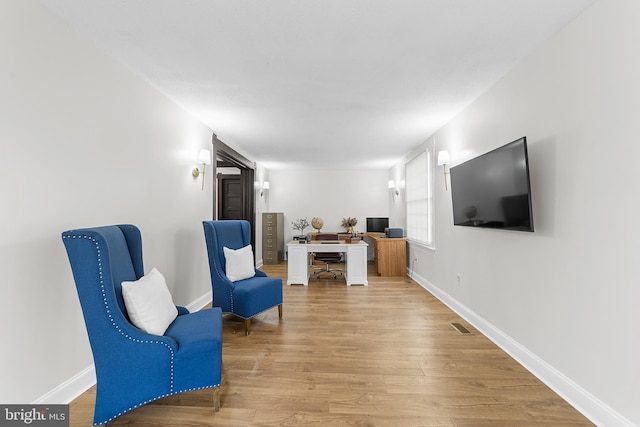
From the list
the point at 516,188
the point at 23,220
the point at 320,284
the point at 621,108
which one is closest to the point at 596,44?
the point at 621,108

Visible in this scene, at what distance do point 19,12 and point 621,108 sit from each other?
3451mm

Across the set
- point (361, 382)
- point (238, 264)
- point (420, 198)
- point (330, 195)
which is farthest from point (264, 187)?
point (361, 382)

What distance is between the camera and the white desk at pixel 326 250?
5.06 meters

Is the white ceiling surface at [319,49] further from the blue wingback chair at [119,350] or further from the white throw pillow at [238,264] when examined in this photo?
the white throw pillow at [238,264]

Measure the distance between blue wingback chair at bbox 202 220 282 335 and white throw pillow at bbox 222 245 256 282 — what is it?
0.18ft

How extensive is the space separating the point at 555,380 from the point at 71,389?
11.0 ft

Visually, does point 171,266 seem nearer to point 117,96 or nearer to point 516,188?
point 117,96

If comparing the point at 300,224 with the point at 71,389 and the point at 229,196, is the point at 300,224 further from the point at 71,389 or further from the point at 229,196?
the point at 71,389

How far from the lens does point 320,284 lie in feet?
16.9

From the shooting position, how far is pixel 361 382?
6.94ft

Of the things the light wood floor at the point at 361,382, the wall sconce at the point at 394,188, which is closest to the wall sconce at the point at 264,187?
the wall sconce at the point at 394,188

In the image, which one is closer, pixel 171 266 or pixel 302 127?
pixel 171 266

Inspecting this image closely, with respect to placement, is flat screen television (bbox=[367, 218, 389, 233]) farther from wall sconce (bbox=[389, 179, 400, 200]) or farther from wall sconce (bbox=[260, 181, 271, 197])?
wall sconce (bbox=[260, 181, 271, 197])

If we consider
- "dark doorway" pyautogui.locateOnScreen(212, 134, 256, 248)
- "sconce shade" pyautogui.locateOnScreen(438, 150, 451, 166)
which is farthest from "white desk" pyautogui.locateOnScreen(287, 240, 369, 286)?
"sconce shade" pyautogui.locateOnScreen(438, 150, 451, 166)
